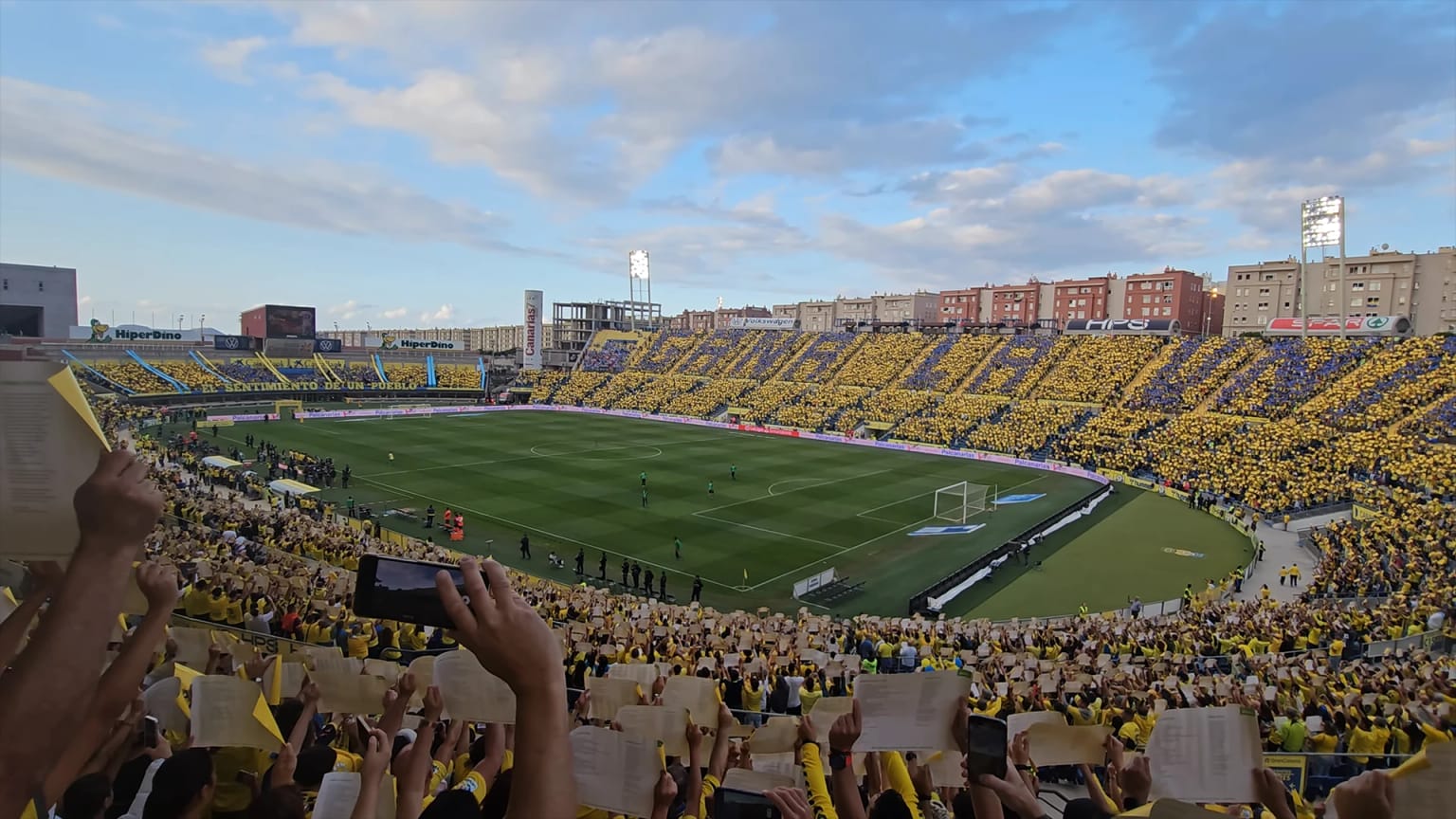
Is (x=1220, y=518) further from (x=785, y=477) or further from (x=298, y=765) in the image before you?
(x=298, y=765)

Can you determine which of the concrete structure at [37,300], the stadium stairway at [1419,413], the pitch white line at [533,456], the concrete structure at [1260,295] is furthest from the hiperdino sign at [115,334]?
the concrete structure at [1260,295]

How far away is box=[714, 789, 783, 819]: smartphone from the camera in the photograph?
11.1 feet

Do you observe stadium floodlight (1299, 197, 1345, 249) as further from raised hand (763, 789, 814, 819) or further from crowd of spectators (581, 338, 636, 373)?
crowd of spectators (581, 338, 636, 373)

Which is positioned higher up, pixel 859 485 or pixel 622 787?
pixel 622 787

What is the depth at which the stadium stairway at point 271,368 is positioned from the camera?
271 ft

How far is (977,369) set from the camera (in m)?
71.6

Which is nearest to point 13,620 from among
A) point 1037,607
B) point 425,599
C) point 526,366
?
point 425,599

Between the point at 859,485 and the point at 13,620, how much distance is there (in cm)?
4153

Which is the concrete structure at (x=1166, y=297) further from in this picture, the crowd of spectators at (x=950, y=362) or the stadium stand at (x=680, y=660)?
the stadium stand at (x=680, y=660)

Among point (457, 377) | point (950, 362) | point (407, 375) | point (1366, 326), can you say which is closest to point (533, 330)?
point (457, 377)

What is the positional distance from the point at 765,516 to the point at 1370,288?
335 feet

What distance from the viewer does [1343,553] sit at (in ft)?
89.1

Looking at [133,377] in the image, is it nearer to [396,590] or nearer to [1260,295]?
[396,590]

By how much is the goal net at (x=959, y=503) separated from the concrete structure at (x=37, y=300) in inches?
3257
